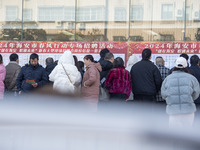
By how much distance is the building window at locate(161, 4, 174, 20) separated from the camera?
12078 millimetres

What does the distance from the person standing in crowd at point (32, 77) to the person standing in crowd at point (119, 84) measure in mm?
1401

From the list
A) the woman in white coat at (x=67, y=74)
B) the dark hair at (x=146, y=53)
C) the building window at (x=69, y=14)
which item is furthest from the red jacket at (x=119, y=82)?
the building window at (x=69, y=14)

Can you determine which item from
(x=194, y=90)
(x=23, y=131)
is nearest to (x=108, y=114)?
(x=23, y=131)

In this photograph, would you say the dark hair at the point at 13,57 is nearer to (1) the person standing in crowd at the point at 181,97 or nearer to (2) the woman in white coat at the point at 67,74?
(2) the woman in white coat at the point at 67,74

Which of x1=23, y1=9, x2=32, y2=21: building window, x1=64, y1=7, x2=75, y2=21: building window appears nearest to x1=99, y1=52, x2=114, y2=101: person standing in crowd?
x1=64, y1=7, x2=75, y2=21: building window

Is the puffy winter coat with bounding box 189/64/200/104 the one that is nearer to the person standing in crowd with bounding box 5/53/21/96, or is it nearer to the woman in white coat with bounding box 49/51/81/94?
the woman in white coat with bounding box 49/51/81/94

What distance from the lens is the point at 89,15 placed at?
12.9m

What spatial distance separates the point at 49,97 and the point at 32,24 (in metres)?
11.2

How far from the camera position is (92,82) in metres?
7.39

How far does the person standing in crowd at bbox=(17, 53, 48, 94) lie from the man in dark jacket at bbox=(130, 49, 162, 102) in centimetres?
185

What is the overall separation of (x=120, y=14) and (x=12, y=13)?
11.6ft

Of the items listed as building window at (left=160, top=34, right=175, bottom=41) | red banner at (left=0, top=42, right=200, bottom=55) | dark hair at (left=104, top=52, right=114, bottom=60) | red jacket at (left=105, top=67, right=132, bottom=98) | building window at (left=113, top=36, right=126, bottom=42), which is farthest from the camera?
building window at (left=113, top=36, right=126, bottom=42)

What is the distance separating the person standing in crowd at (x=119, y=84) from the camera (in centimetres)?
749

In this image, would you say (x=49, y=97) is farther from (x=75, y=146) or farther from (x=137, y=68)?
(x=137, y=68)
